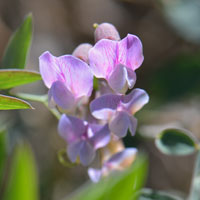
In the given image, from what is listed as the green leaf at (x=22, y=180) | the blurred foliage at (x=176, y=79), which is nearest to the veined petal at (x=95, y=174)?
the green leaf at (x=22, y=180)

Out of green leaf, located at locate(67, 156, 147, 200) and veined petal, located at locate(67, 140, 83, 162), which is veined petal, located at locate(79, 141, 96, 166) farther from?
green leaf, located at locate(67, 156, 147, 200)

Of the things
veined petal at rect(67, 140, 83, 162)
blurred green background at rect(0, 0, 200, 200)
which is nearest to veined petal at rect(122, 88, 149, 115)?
veined petal at rect(67, 140, 83, 162)

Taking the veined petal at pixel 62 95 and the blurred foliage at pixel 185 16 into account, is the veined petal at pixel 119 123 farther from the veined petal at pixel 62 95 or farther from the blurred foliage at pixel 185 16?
the blurred foliage at pixel 185 16

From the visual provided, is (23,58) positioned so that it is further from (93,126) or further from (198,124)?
(198,124)

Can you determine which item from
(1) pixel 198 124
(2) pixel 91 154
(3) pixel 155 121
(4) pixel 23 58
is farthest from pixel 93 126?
(1) pixel 198 124

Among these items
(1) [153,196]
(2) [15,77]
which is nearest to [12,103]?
(2) [15,77]

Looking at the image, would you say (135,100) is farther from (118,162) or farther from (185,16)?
(185,16)
